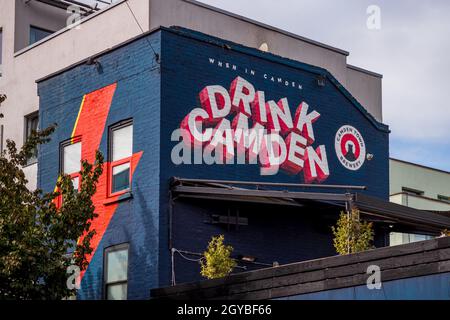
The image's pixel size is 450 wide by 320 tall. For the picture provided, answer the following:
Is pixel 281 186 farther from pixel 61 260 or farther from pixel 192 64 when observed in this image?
pixel 61 260

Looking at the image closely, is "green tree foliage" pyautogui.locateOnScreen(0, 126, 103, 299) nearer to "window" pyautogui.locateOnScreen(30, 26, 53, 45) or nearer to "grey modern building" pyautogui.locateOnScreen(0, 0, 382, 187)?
"grey modern building" pyautogui.locateOnScreen(0, 0, 382, 187)

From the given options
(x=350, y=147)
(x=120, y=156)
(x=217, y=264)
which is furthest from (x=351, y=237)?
(x=350, y=147)

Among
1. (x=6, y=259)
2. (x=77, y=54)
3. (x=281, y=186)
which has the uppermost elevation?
(x=77, y=54)

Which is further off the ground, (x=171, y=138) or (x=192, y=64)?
(x=192, y=64)

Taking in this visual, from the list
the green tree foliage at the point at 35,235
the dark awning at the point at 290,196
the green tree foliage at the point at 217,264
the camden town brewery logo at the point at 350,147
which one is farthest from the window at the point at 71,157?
the camden town brewery logo at the point at 350,147

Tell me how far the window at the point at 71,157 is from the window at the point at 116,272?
2584mm

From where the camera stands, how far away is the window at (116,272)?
2586 cm

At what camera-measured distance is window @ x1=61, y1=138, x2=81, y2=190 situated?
92.7 ft

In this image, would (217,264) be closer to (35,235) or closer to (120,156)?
(35,235)

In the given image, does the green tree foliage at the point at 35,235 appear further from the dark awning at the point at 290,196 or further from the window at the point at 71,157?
the window at the point at 71,157

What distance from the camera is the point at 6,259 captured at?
2172 cm
